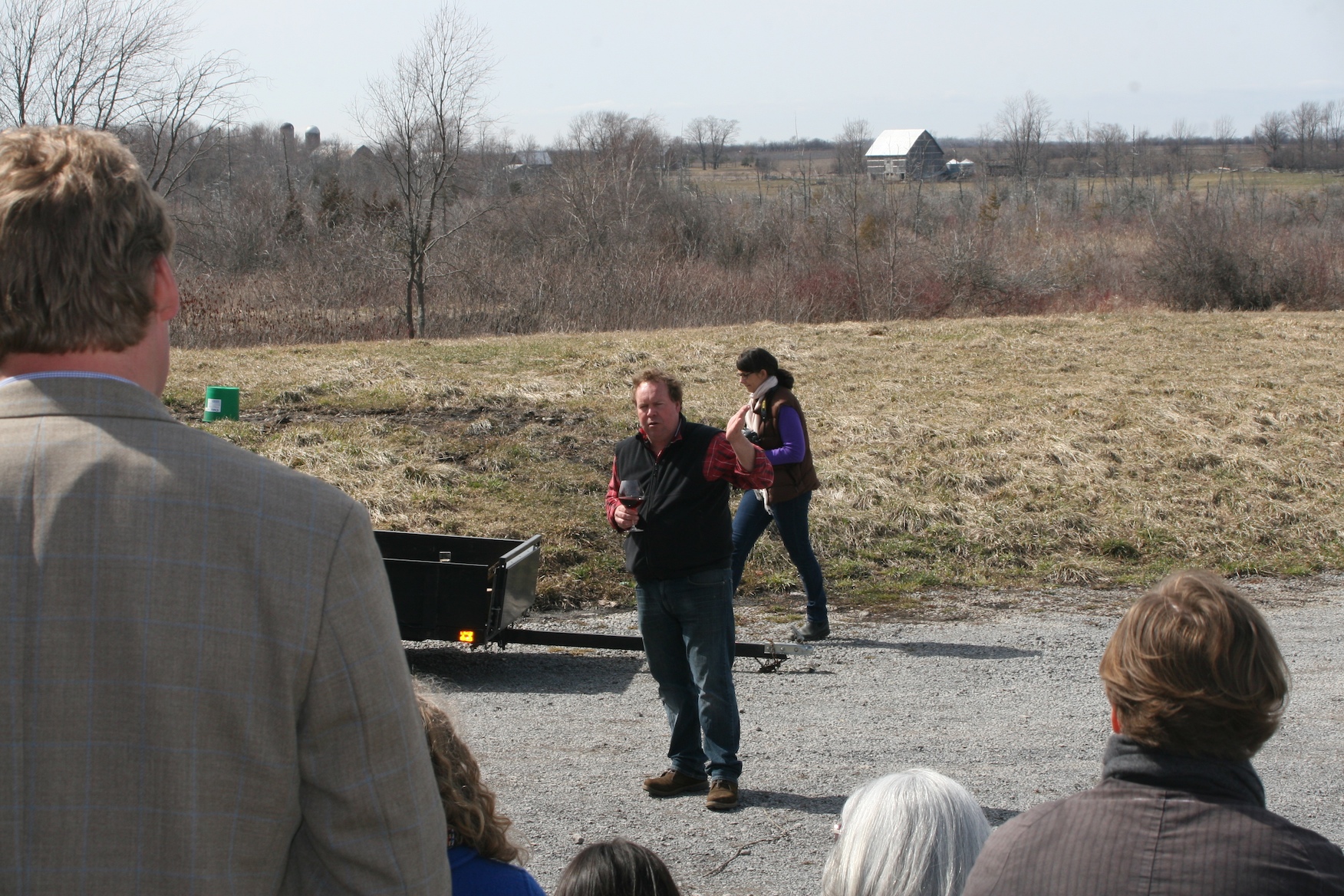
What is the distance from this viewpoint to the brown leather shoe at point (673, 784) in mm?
4910

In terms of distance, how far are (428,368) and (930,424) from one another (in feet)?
25.8

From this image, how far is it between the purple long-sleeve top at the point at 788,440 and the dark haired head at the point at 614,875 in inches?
180

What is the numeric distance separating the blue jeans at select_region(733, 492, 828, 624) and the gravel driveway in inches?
15.0

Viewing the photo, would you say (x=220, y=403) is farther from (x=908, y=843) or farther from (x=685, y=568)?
(x=908, y=843)

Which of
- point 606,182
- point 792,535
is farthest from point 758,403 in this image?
point 606,182

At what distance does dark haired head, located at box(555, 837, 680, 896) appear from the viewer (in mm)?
2465

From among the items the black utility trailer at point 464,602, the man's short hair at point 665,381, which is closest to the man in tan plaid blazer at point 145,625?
the man's short hair at point 665,381

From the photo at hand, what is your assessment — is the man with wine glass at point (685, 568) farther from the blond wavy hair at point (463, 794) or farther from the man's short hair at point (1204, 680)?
the man's short hair at point (1204, 680)

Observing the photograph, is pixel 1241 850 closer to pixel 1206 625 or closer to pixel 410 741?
pixel 1206 625

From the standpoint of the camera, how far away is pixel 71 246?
1.31 metres

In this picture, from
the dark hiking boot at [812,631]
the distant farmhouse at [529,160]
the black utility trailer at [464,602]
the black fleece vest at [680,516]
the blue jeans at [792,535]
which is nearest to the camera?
the black fleece vest at [680,516]

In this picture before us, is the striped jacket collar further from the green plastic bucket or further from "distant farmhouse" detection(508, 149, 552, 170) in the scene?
"distant farmhouse" detection(508, 149, 552, 170)

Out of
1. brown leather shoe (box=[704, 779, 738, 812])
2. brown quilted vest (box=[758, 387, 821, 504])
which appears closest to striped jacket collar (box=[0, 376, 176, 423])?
brown leather shoe (box=[704, 779, 738, 812])

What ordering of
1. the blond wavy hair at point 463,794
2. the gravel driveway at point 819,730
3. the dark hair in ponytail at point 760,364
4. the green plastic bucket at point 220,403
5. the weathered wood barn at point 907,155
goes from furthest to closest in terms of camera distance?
1. the weathered wood barn at point 907,155
2. the green plastic bucket at point 220,403
3. the dark hair in ponytail at point 760,364
4. the gravel driveway at point 819,730
5. the blond wavy hair at point 463,794
